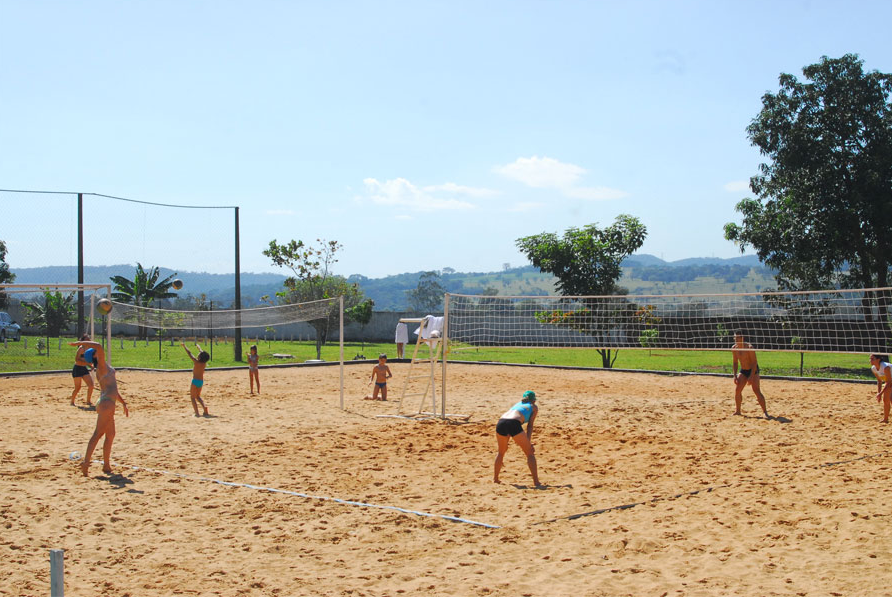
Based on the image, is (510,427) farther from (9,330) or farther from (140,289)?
(140,289)

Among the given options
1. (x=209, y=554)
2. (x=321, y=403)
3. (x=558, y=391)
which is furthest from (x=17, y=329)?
(x=209, y=554)

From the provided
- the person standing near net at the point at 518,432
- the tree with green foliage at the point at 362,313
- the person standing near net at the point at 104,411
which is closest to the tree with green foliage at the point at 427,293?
the tree with green foliage at the point at 362,313

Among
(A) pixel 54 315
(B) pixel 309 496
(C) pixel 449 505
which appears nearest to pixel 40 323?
(A) pixel 54 315

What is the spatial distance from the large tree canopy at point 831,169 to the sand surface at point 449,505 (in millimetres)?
12895

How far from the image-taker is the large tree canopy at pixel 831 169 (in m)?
24.6

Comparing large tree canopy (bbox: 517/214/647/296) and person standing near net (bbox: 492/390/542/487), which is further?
large tree canopy (bbox: 517/214/647/296)

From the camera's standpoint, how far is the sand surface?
5.63 m

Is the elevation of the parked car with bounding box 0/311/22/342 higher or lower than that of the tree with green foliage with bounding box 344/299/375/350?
lower

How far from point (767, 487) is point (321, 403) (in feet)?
31.4

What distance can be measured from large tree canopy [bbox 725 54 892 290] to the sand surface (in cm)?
1290

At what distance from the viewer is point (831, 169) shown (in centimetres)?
2506

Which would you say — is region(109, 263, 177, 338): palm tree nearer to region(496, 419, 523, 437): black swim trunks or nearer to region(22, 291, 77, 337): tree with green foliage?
region(22, 291, 77, 337): tree with green foliage

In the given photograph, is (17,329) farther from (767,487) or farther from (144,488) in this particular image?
(767,487)

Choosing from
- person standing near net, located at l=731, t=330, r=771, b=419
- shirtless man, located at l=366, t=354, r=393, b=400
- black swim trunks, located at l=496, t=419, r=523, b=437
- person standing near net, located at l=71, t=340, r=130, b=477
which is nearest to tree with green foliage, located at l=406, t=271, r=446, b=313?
shirtless man, located at l=366, t=354, r=393, b=400
